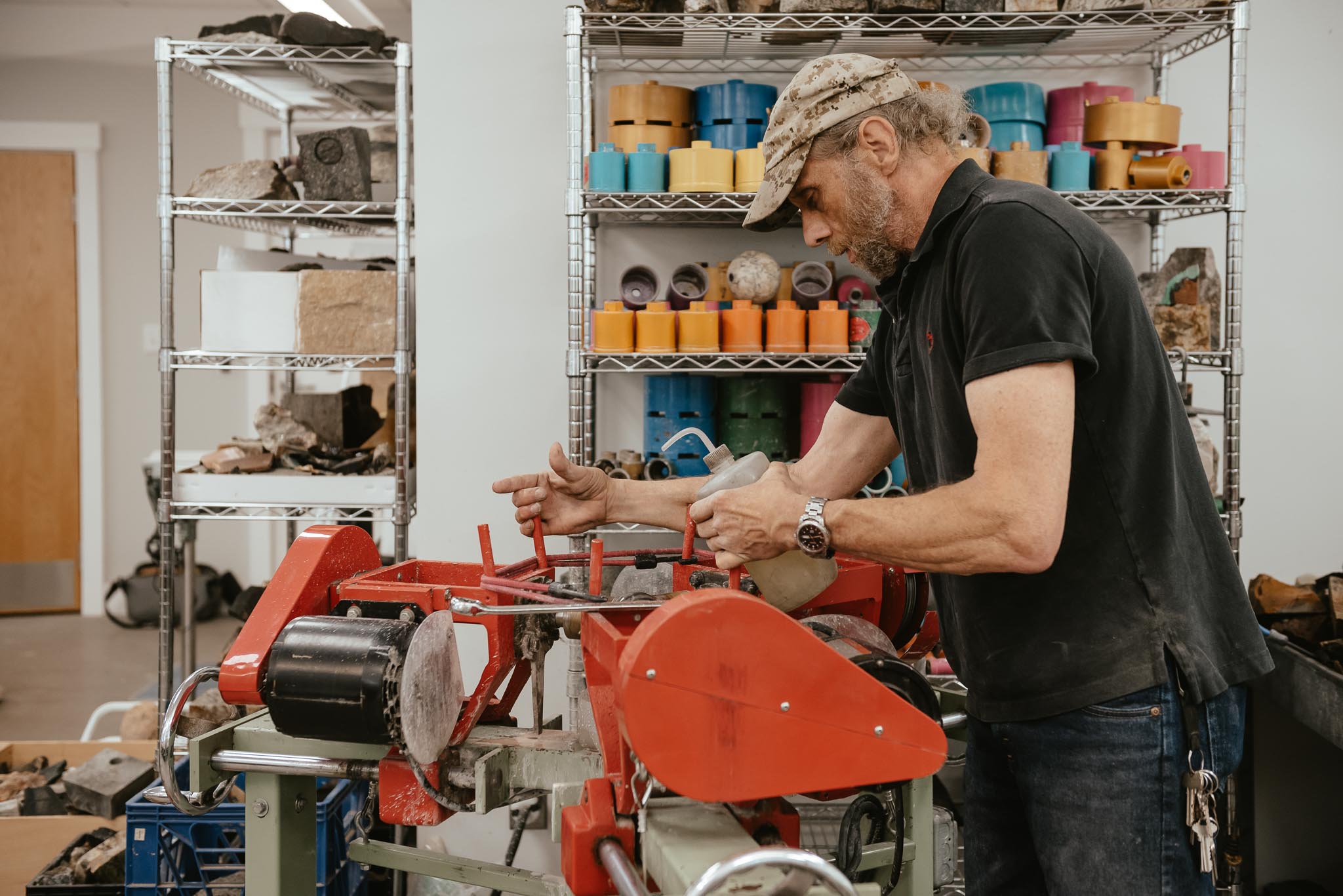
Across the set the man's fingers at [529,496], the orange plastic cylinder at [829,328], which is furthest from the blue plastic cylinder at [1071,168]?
the man's fingers at [529,496]

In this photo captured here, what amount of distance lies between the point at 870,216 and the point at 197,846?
205cm

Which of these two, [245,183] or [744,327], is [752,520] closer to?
[744,327]

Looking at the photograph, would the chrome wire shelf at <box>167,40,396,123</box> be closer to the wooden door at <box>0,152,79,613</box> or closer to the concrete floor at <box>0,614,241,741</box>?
the concrete floor at <box>0,614,241,741</box>

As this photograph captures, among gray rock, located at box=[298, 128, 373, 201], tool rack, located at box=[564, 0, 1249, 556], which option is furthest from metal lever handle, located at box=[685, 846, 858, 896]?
gray rock, located at box=[298, 128, 373, 201]

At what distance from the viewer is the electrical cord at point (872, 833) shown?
1265 millimetres

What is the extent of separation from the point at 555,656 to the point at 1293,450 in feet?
7.63

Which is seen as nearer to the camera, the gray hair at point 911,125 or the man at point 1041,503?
the man at point 1041,503

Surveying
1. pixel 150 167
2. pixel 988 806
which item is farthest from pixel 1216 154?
pixel 150 167

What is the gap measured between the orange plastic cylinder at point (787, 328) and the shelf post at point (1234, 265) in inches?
40.0

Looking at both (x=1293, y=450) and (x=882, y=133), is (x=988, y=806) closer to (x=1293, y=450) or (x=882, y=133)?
(x=882, y=133)

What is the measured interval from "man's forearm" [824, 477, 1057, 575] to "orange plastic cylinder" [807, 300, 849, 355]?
1.45 m

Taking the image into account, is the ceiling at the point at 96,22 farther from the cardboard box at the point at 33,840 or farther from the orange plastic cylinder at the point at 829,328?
the cardboard box at the point at 33,840

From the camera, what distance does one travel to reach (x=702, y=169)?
2680mm

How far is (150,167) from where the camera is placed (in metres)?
6.12
